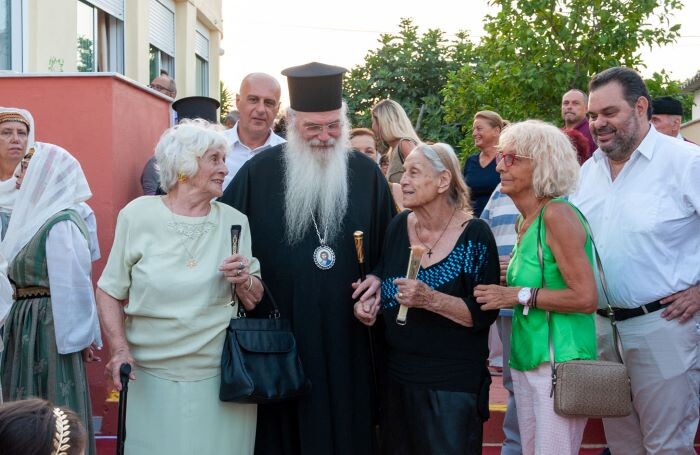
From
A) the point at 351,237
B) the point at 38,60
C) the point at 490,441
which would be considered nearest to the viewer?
the point at 351,237

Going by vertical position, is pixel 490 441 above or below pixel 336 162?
below

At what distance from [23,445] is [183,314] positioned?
5.25 feet

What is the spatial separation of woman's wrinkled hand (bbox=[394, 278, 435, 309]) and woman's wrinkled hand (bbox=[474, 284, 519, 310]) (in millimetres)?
215

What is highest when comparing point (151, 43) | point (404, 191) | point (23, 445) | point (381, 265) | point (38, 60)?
point (151, 43)

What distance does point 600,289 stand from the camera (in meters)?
4.38

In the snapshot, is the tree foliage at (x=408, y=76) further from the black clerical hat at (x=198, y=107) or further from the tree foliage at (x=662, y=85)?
the black clerical hat at (x=198, y=107)

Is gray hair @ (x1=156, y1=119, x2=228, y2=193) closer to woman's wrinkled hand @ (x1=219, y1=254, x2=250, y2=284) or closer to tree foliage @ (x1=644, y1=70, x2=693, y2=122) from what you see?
woman's wrinkled hand @ (x1=219, y1=254, x2=250, y2=284)

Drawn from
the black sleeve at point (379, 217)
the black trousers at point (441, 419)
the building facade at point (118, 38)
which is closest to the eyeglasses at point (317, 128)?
the black sleeve at point (379, 217)

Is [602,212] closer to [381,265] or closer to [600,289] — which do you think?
[600,289]

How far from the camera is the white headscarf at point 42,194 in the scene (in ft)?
15.5

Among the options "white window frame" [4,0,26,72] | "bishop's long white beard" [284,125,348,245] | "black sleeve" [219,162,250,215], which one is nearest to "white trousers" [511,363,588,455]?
"bishop's long white beard" [284,125,348,245]

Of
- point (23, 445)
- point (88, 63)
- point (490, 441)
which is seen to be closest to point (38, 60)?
point (88, 63)

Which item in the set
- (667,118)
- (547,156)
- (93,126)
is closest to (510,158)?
(547,156)

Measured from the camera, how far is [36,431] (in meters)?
2.46
